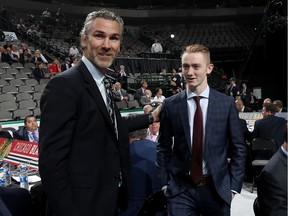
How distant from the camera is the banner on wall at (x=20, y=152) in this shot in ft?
9.62

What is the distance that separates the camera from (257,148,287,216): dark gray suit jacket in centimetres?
155

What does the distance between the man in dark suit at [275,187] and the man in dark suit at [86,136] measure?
25.3 inches

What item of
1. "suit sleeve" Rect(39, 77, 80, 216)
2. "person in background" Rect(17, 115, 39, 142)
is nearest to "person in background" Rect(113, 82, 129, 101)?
"person in background" Rect(17, 115, 39, 142)

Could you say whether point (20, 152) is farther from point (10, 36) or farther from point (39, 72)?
point (10, 36)

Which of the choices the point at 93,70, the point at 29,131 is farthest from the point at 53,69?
the point at 93,70

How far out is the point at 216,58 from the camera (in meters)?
17.3

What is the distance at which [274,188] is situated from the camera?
1562mm

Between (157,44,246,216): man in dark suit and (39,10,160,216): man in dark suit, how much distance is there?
1.34 feet

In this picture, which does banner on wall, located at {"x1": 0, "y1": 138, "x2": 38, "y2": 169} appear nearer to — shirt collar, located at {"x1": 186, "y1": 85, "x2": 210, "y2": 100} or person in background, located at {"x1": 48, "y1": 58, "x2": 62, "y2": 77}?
shirt collar, located at {"x1": 186, "y1": 85, "x2": 210, "y2": 100}

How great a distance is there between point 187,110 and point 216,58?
632 inches

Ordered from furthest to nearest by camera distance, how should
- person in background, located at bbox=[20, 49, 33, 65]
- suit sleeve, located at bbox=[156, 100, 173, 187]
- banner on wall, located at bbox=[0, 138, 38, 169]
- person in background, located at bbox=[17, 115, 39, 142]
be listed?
person in background, located at bbox=[20, 49, 33, 65]
person in background, located at bbox=[17, 115, 39, 142]
banner on wall, located at bbox=[0, 138, 38, 169]
suit sleeve, located at bbox=[156, 100, 173, 187]

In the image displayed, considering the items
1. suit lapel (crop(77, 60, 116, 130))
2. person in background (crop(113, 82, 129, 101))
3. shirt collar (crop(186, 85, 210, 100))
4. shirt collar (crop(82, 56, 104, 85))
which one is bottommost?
person in background (crop(113, 82, 129, 101))

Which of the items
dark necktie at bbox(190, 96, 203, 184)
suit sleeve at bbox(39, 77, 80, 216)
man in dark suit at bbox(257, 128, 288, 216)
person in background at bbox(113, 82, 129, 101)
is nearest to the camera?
suit sleeve at bbox(39, 77, 80, 216)

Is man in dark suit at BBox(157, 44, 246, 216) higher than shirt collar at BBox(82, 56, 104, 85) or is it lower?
lower
